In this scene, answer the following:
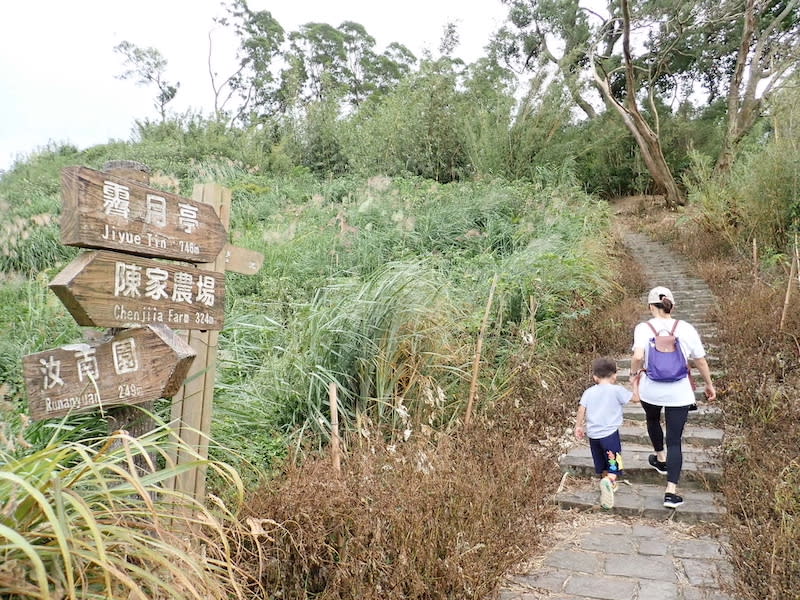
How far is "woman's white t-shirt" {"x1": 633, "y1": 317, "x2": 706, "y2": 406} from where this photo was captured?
4.22m

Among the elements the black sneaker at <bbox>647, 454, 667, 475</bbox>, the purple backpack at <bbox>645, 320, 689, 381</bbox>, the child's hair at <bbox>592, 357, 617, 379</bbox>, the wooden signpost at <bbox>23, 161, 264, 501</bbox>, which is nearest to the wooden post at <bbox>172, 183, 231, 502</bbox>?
the wooden signpost at <bbox>23, 161, 264, 501</bbox>

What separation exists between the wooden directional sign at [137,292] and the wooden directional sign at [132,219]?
0.06 meters

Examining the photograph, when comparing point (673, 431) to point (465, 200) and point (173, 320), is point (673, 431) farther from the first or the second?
point (465, 200)

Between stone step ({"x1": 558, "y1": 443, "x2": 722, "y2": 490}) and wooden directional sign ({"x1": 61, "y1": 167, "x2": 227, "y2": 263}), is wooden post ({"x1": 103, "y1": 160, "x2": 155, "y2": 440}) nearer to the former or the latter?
wooden directional sign ({"x1": 61, "y1": 167, "x2": 227, "y2": 263})

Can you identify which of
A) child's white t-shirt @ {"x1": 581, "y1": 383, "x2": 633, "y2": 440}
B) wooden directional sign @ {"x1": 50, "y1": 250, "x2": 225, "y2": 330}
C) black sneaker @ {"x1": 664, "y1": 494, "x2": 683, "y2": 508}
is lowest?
black sneaker @ {"x1": 664, "y1": 494, "x2": 683, "y2": 508}

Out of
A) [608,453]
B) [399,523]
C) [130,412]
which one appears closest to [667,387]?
[608,453]

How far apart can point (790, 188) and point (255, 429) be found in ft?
32.1

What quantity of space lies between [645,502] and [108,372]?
3740 mm

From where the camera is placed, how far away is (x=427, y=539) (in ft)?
8.82

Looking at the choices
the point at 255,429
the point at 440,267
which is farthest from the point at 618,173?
the point at 255,429

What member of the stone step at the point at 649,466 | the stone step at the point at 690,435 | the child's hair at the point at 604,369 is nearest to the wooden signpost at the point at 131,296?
the child's hair at the point at 604,369

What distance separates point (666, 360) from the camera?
4.25 m

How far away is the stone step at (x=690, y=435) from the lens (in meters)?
5.22

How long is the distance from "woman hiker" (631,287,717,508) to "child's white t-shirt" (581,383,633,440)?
0.22m
